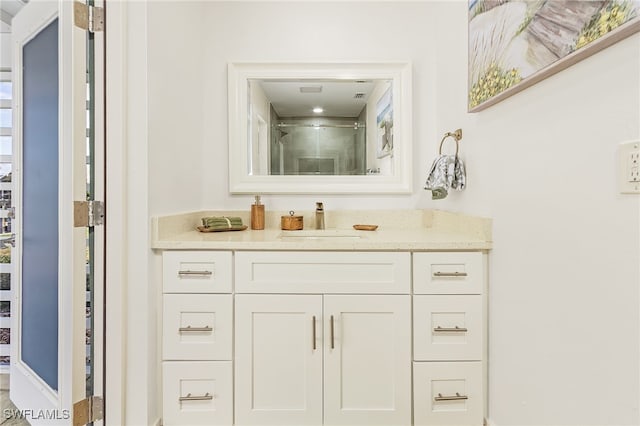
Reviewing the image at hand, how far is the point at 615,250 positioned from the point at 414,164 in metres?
1.25

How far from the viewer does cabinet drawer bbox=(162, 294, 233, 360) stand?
141 cm

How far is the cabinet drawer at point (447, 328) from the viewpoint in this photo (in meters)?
1.41

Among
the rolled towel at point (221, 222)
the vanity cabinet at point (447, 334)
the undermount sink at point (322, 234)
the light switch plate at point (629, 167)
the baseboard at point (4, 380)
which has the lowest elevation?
the baseboard at point (4, 380)

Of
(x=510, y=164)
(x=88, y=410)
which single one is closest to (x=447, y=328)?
(x=510, y=164)

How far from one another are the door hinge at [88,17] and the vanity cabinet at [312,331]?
0.91m

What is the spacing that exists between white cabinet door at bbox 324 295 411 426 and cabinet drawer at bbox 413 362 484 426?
4 cm

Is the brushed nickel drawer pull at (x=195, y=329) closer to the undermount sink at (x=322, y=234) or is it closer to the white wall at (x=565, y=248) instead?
the undermount sink at (x=322, y=234)

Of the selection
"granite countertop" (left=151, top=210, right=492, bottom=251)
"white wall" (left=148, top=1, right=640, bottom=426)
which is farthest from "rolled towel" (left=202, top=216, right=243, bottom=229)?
"white wall" (left=148, top=1, right=640, bottom=426)

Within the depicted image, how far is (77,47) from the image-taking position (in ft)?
4.09

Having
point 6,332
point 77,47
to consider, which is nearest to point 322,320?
point 6,332

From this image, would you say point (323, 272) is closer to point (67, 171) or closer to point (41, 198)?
point (67, 171)

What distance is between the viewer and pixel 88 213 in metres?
1.29

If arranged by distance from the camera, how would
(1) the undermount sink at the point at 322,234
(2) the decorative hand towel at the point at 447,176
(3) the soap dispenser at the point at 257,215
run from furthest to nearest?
(3) the soap dispenser at the point at 257,215 < (1) the undermount sink at the point at 322,234 < (2) the decorative hand towel at the point at 447,176

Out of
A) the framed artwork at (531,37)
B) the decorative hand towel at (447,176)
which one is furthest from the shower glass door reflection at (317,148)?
the framed artwork at (531,37)
